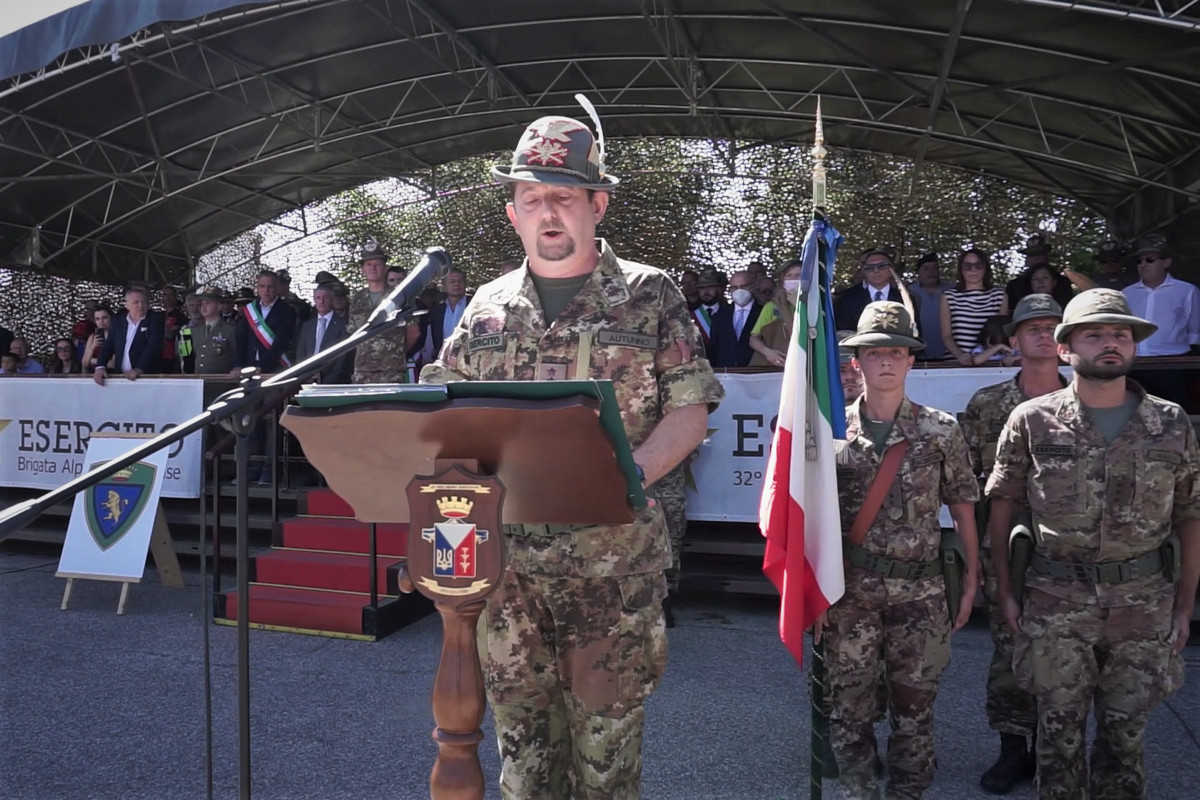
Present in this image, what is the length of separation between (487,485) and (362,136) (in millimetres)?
12022

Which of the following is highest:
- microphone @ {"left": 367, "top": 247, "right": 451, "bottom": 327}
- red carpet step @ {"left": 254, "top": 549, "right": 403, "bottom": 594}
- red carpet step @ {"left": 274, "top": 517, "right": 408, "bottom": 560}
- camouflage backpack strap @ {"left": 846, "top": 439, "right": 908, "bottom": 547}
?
microphone @ {"left": 367, "top": 247, "right": 451, "bottom": 327}

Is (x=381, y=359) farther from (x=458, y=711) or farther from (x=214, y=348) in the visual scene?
(x=458, y=711)

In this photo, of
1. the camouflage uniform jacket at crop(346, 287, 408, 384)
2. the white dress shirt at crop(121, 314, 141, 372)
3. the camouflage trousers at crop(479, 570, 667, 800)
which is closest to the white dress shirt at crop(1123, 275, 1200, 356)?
the camouflage uniform jacket at crop(346, 287, 408, 384)

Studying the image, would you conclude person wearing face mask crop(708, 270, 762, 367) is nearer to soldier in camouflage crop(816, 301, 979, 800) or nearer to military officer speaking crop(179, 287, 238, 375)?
soldier in camouflage crop(816, 301, 979, 800)

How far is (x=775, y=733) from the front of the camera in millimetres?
4133

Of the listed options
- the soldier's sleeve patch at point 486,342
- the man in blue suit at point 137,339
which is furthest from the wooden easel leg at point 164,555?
the soldier's sleeve patch at point 486,342

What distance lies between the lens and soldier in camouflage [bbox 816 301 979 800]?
3.20 m

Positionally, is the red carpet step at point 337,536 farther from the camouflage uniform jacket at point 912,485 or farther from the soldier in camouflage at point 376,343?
the camouflage uniform jacket at point 912,485

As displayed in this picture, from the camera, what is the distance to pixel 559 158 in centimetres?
226

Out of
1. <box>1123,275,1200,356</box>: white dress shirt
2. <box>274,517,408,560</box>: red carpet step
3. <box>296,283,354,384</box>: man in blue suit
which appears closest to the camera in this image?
<box>274,517,408,560</box>: red carpet step

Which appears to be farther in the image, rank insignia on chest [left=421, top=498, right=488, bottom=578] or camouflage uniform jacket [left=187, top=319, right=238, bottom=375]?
camouflage uniform jacket [left=187, top=319, right=238, bottom=375]

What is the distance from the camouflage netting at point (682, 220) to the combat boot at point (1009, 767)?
9373 millimetres

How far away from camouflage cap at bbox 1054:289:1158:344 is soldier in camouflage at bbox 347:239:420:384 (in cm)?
517

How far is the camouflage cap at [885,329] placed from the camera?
3357 millimetres
